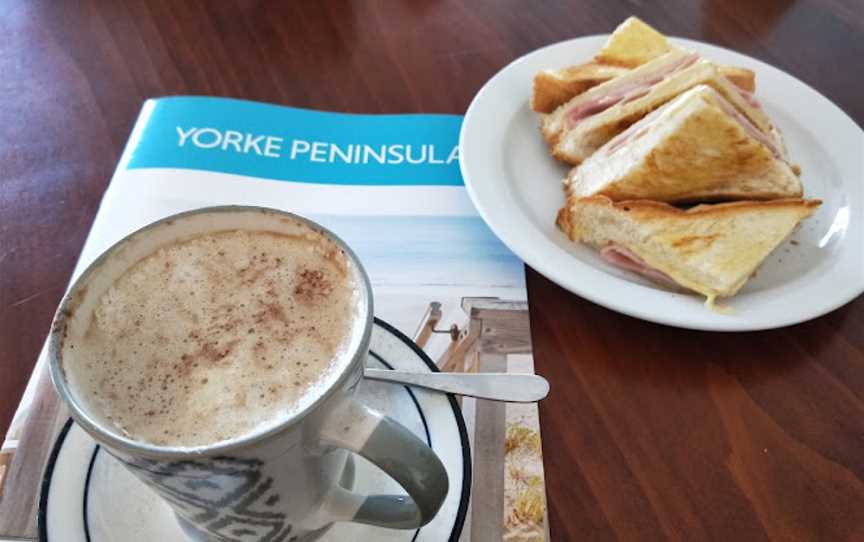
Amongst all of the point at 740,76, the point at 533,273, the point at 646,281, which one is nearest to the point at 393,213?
the point at 533,273

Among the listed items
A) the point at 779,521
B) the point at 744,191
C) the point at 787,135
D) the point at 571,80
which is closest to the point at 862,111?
the point at 787,135

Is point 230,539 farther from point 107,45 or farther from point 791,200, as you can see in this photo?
point 107,45

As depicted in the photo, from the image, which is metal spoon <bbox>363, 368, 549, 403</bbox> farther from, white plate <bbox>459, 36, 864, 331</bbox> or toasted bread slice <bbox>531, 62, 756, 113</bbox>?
toasted bread slice <bbox>531, 62, 756, 113</bbox>

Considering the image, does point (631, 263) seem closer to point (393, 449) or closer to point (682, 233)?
point (682, 233)

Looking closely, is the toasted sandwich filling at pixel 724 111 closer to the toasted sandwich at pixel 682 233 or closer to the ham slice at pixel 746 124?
the ham slice at pixel 746 124

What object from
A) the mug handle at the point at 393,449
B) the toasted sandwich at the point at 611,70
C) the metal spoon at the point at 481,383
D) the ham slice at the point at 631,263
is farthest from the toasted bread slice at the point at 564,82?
the mug handle at the point at 393,449

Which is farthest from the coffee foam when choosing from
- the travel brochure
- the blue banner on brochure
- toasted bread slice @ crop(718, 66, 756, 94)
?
toasted bread slice @ crop(718, 66, 756, 94)

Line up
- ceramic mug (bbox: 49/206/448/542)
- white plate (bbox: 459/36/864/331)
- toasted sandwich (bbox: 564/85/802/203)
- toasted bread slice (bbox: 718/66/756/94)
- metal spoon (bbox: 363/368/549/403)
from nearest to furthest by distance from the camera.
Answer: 1. ceramic mug (bbox: 49/206/448/542)
2. metal spoon (bbox: 363/368/549/403)
3. white plate (bbox: 459/36/864/331)
4. toasted sandwich (bbox: 564/85/802/203)
5. toasted bread slice (bbox: 718/66/756/94)
